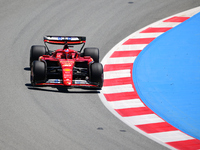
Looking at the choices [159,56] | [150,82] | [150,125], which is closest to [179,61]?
[159,56]

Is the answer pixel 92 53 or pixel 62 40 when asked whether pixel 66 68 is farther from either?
pixel 92 53

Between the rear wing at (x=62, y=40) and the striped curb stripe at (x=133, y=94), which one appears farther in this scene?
the rear wing at (x=62, y=40)

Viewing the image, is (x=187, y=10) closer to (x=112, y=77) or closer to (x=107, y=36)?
(x=107, y=36)

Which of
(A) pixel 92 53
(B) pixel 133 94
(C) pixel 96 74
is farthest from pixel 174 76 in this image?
(C) pixel 96 74

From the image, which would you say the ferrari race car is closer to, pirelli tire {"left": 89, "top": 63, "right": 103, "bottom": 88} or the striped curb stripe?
pirelli tire {"left": 89, "top": 63, "right": 103, "bottom": 88}

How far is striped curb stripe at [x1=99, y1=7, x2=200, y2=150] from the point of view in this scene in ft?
36.8

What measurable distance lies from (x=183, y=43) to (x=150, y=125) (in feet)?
19.5

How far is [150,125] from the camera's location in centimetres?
1176

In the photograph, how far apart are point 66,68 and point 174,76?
12.4 feet

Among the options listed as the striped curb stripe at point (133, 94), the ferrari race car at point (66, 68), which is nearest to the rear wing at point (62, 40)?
Result: the ferrari race car at point (66, 68)

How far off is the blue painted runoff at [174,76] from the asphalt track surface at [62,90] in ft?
5.04

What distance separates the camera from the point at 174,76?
1484 cm

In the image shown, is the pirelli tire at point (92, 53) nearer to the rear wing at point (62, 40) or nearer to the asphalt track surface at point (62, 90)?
the rear wing at point (62, 40)

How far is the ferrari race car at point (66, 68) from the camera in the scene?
1305 centimetres
